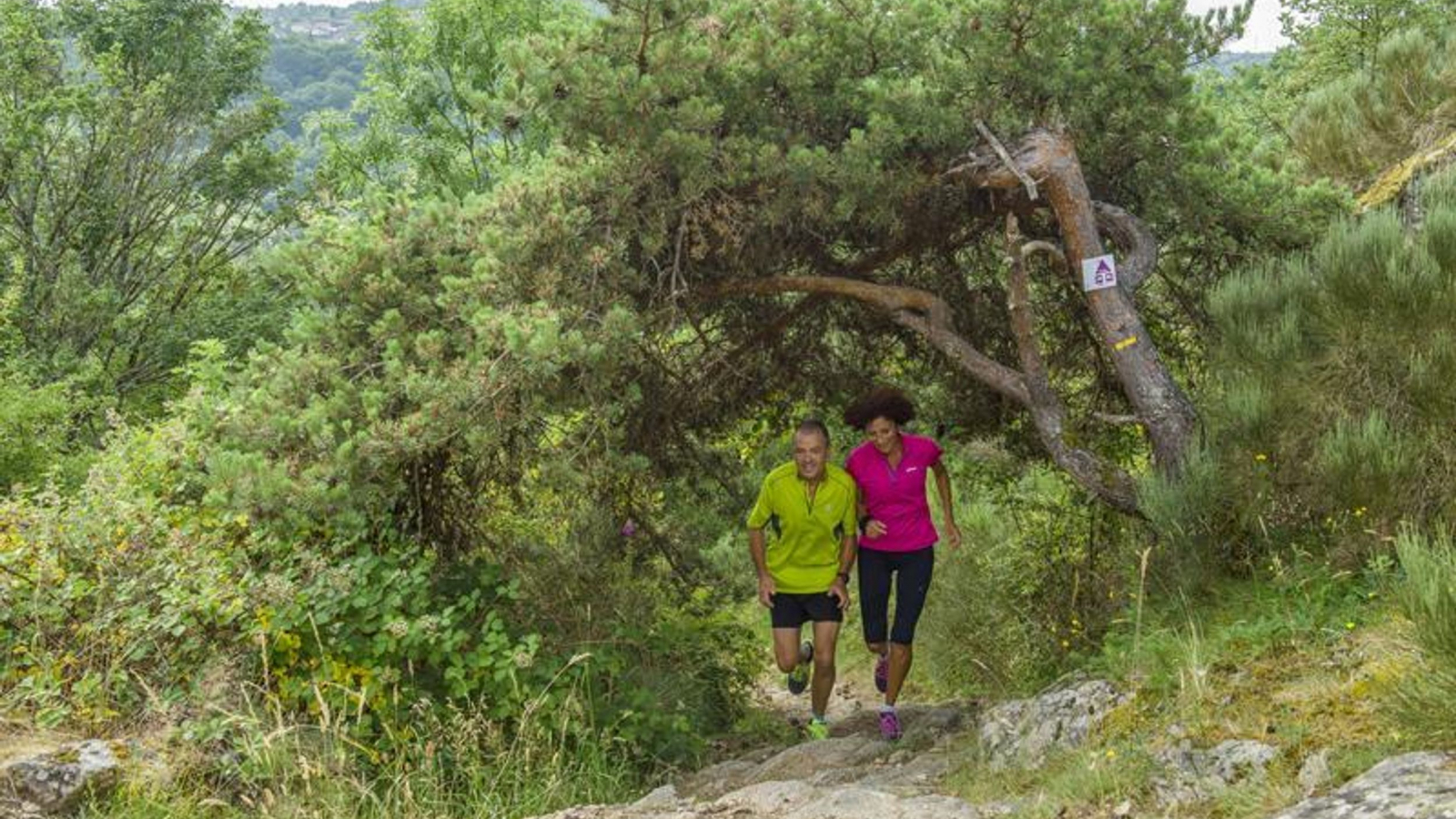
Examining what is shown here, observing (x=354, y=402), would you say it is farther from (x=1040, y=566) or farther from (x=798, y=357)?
(x=1040, y=566)

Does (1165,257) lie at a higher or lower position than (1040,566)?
higher

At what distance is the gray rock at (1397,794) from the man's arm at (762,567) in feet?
11.7

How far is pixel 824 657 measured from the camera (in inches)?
268

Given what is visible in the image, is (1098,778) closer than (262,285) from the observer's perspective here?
Yes

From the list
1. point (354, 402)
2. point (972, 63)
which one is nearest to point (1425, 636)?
point (972, 63)

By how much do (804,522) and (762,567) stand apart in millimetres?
416

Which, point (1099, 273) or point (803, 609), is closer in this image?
point (1099, 273)

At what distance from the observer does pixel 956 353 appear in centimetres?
713

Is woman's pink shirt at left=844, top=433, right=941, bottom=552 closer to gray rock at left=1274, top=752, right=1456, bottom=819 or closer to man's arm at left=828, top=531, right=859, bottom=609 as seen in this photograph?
man's arm at left=828, top=531, right=859, bottom=609

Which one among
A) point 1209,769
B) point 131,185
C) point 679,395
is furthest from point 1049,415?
point 131,185

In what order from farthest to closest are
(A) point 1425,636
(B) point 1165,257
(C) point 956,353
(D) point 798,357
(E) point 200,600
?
(D) point 798,357, (B) point 1165,257, (C) point 956,353, (E) point 200,600, (A) point 1425,636

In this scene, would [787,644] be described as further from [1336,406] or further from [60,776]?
[60,776]

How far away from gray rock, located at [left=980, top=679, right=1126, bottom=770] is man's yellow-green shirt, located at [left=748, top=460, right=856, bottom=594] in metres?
1.34

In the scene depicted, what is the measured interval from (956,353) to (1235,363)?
1678 mm
